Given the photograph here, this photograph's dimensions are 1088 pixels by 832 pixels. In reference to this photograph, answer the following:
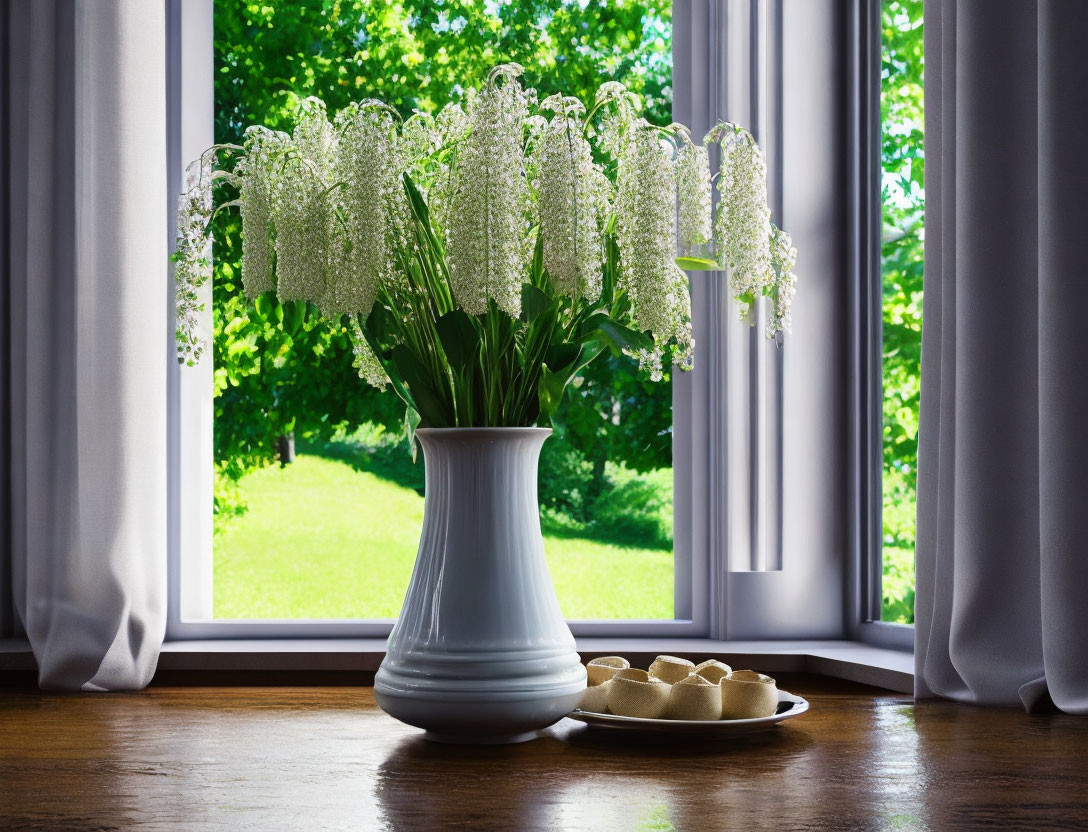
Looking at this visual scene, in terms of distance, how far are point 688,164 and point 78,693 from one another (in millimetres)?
1121

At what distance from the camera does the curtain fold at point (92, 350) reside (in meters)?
1.56

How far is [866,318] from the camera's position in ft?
5.80

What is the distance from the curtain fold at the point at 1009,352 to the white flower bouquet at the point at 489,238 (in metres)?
0.29

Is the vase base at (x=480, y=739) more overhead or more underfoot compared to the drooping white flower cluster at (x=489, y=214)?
more underfoot

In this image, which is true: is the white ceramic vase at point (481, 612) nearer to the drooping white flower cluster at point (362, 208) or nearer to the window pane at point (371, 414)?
the drooping white flower cluster at point (362, 208)

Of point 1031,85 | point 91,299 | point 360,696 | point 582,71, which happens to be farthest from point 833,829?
point 582,71

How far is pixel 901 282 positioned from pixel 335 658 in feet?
3.53

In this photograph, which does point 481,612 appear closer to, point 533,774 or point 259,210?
point 533,774

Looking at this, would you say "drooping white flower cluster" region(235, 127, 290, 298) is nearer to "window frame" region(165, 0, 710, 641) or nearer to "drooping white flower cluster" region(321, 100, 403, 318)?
"drooping white flower cluster" region(321, 100, 403, 318)

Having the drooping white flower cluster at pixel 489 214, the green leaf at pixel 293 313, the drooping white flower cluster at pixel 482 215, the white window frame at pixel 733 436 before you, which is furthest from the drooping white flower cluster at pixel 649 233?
the white window frame at pixel 733 436

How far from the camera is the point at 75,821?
859mm

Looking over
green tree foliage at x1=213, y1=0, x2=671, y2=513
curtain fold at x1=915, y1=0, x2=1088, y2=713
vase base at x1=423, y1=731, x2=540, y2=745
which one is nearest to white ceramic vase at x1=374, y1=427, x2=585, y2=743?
vase base at x1=423, y1=731, x2=540, y2=745

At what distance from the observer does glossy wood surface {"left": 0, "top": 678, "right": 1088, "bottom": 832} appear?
87cm

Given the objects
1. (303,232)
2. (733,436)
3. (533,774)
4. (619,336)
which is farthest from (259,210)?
(733,436)
